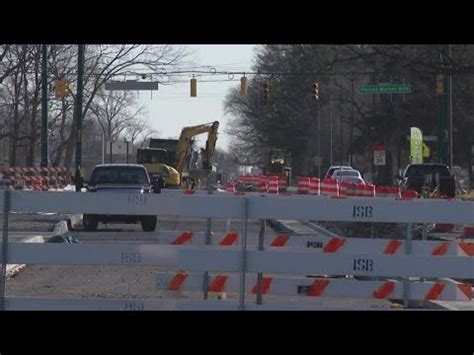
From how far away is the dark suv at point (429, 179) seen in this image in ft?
124

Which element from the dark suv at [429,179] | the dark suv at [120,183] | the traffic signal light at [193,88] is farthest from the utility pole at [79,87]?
the dark suv at [120,183]

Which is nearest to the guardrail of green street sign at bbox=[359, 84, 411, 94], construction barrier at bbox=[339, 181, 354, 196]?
construction barrier at bbox=[339, 181, 354, 196]

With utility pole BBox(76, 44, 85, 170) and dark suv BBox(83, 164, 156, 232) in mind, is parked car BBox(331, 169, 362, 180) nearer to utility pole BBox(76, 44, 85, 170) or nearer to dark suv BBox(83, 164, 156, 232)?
utility pole BBox(76, 44, 85, 170)

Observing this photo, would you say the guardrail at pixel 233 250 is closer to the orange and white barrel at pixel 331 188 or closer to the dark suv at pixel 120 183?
the dark suv at pixel 120 183

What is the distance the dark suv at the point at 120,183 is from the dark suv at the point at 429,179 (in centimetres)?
1293

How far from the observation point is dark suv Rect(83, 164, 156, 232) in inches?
1047

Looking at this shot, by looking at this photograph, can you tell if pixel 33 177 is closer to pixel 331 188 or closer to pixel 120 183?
pixel 331 188

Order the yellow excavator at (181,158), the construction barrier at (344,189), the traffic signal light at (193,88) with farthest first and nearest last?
1. the traffic signal light at (193,88)
2. the yellow excavator at (181,158)
3. the construction barrier at (344,189)

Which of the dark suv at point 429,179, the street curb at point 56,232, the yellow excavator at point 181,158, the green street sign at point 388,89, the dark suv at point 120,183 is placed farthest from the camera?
the yellow excavator at point 181,158

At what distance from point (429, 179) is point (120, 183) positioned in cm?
1471

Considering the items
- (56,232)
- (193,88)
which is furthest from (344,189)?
(193,88)
